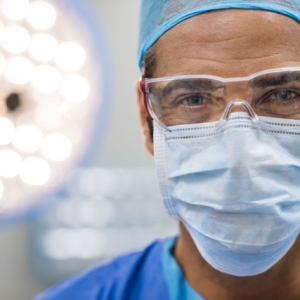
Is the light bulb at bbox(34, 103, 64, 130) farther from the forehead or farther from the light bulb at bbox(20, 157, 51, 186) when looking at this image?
the forehead

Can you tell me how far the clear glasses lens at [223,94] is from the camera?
118 centimetres

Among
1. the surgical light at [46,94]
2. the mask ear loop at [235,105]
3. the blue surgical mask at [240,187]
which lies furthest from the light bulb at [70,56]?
the mask ear loop at [235,105]

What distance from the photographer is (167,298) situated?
4.60 ft

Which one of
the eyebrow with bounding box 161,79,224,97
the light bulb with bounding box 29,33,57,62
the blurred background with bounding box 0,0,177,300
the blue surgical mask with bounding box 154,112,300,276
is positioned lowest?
the blurred background with bounding box 0,0,177,300

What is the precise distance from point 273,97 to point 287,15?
0.20 metres

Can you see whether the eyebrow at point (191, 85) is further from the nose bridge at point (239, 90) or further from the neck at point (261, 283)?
the neck at point (261, 283)

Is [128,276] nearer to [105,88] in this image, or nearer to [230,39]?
[105,88]

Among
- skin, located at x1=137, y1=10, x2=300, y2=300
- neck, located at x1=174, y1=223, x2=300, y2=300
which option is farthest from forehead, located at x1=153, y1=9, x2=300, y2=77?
neck, located at x1=174, y1=223, x2=300, y2=300

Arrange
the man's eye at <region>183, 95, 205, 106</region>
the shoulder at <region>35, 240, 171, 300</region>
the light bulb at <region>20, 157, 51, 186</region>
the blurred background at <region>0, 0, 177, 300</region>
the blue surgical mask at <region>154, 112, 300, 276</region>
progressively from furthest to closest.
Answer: the blurred background at <region>0, 0, 177, 300</region> < the shoulder at <region>35, 240, 171, 300</region> < the light bulb at <region>20, 157, 51, 186</region> < the man's eye at <region>183, 95, 205, 106</region> < the blue surgical mask at <region>154, 112, 300, 276</region>

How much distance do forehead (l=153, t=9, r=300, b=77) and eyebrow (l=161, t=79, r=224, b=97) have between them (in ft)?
0.07

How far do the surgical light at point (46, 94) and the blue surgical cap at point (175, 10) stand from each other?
0.13 meters

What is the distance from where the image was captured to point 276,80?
46.7 inches

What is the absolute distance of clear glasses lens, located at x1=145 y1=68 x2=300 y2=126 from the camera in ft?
3.86

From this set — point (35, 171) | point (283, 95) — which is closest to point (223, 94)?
point (283, 95)
